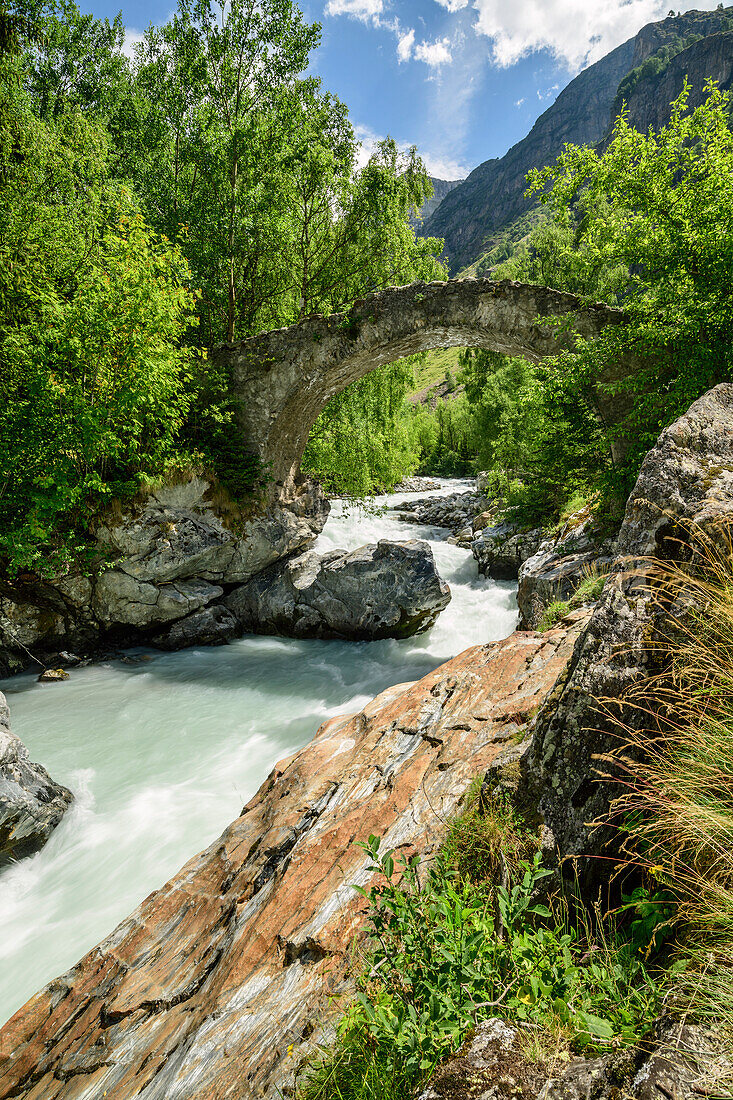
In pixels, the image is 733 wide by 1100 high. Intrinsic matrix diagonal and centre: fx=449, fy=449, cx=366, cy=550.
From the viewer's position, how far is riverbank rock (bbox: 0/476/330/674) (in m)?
9.38

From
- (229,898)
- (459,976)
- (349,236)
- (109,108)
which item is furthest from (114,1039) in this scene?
(109,108)

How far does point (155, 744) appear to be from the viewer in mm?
7363

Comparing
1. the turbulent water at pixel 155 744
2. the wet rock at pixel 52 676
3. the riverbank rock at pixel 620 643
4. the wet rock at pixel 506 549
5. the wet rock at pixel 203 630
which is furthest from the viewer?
the wet rock at pixel 506 549

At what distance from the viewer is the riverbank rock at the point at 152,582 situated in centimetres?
938

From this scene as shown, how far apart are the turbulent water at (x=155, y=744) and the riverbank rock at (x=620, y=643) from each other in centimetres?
475

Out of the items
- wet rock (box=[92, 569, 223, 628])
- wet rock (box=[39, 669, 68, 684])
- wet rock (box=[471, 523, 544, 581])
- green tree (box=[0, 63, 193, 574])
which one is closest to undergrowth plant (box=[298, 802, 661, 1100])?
green tree (box=[0, 63, 193, 574])

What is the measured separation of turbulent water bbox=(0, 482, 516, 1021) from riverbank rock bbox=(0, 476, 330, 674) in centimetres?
Answer: 72

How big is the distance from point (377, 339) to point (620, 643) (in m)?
11.0

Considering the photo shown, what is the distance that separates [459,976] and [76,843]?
19.4 ft

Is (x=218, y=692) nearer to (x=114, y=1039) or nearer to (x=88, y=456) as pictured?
(x=88, y=456)

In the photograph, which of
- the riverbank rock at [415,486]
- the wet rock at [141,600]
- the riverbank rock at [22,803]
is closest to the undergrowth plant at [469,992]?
the riverbank rock at [22,803]

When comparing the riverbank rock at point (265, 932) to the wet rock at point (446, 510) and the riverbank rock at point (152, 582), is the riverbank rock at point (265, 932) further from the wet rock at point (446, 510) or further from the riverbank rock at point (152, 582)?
the wet rock at point (446, 510)

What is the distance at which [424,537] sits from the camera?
65.8 ft

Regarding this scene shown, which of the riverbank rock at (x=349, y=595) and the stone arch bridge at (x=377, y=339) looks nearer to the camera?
the stone arch bridge at (x=377, y=339)
